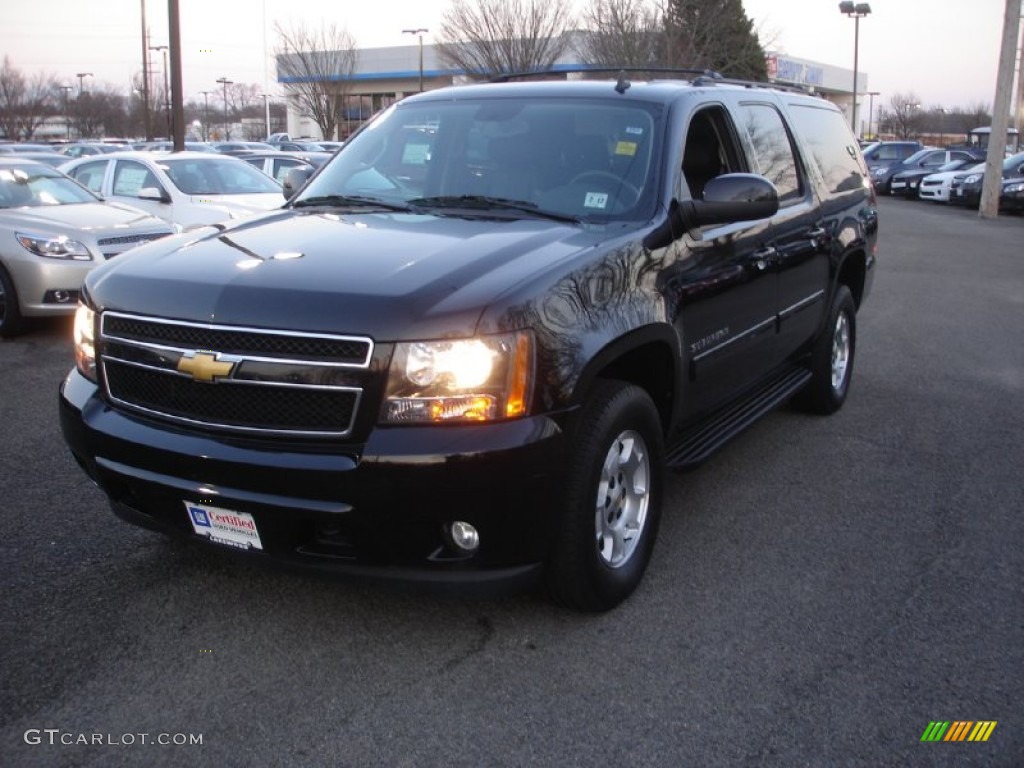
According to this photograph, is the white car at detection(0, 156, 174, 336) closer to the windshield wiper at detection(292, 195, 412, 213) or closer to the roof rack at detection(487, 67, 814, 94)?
the windshield wiper at detection(292, 195, 412, 213)

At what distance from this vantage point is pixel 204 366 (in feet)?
10.2

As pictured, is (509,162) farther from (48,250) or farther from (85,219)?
(85,219)

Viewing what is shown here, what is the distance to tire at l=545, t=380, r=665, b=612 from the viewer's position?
323cm

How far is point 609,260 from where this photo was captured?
3.49 m

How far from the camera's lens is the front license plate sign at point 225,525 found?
3.15 metres

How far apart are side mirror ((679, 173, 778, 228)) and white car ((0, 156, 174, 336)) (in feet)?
20.6

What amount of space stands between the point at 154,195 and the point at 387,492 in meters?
9.07

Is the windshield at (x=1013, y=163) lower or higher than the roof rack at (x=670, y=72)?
lower

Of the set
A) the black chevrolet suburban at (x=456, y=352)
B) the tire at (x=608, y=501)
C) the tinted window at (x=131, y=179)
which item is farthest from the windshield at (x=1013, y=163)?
the tire at (x=608, y=501)

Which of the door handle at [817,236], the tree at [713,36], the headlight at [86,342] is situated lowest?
the headlight at [86,342]

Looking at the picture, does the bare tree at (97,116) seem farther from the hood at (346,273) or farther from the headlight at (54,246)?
the hood at (346,273)

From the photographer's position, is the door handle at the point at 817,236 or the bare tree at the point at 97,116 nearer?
the door handle at the point at 817,236

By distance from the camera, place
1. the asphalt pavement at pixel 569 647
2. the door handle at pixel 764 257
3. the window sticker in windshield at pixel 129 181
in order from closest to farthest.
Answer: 1. the asphalt pavement at pixel 569 647
2. the door handle at pixel 764 257
3. the window sticker in windshield at pixel 129 181

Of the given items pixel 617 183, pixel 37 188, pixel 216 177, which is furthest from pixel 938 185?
pixel 617 183
